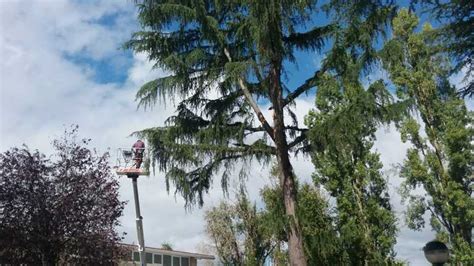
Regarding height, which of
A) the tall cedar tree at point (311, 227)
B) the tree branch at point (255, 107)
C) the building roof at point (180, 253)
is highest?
the tree branch at point (255, 107)

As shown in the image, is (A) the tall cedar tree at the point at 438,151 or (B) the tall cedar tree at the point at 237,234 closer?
(A) the tall cedar tree at the point at 438,151

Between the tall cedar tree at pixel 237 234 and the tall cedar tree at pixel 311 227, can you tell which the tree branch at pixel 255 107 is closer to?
the tall cedar tree at pixel 311 227

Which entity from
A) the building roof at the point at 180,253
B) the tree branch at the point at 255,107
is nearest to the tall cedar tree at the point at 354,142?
the tree branch at the point at 255,107

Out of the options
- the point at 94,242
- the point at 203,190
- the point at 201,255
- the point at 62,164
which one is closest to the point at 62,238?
the point at 94,242

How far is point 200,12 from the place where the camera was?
13.8 m

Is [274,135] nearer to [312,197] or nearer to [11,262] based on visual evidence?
[11,262]

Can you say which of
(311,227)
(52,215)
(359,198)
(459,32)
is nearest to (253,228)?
(359,198)

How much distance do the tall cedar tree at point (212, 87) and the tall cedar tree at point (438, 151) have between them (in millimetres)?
8962

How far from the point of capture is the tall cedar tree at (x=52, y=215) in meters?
14.9

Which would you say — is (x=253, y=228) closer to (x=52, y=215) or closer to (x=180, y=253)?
(x=180, y=253)

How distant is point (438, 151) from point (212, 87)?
12.7 metres

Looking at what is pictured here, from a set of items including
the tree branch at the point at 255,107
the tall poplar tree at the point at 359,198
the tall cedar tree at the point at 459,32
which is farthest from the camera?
the tall poplar tree at the point at 359,198

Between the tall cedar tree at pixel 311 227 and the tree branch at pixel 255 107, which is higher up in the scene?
the tree branch at pixel 255 107

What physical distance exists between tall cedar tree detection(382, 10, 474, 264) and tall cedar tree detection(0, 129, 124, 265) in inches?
474
